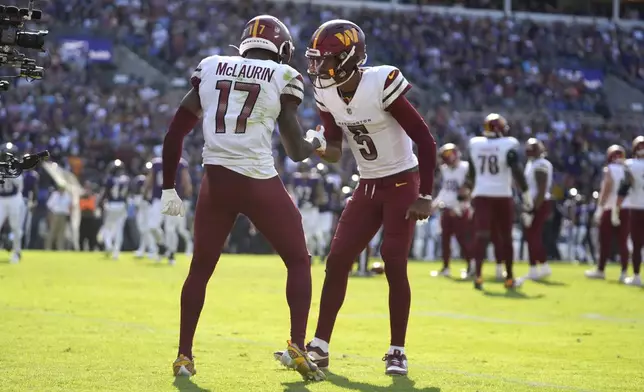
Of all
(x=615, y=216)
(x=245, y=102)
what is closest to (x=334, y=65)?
(x=245, y=102)

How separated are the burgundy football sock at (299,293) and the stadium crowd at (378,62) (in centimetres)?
2132

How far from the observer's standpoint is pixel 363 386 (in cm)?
661

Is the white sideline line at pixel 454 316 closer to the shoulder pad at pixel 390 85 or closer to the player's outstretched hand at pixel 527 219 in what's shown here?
the shoulder pad at pixel 390 85

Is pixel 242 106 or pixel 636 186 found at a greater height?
pixel 242 106

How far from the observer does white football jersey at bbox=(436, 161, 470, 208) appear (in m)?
19.4

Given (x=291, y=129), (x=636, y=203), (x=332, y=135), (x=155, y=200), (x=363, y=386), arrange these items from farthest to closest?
1. (x=155, y=200)
2. (x=636, y=203)
3. (x=332, y=135)
4. (x=291, y=129)
5. (x=363, y=386)

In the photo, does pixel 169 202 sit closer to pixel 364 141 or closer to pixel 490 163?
pixel 364 141

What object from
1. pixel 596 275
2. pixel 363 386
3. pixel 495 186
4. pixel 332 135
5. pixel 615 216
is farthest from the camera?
pixel 596 275

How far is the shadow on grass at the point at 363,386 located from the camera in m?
6.43

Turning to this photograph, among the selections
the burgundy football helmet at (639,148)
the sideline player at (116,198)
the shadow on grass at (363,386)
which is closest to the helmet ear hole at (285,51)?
the shadow on grass at (363,386)

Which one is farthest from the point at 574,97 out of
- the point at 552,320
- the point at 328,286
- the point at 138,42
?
the point at 328,286

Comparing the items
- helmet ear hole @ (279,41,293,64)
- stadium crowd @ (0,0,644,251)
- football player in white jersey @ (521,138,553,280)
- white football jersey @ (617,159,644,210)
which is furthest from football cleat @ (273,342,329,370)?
stadium crowd @ (0,0,644,251)

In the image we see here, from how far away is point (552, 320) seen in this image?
456 inches

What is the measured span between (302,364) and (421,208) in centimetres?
133
